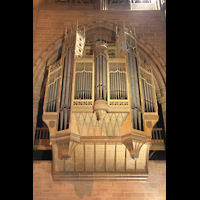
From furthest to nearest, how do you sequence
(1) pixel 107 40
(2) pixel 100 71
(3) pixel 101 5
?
1. (3) pixel 101 5
2. (1) pixel 107 40
3. (2) pixel 100 71

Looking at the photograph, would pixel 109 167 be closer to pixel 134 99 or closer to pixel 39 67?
pixel 134 99

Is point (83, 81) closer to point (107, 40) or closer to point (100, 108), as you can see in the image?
point (100, 108)

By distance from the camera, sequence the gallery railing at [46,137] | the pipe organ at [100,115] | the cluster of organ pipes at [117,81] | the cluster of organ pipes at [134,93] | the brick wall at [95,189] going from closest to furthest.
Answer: the pipe organ at [100,115], the cluster of organ pipes at [134,93], the cluster of organ pipes at [117,81], the brick wall at [95,189], the gallery railing at [46,137]

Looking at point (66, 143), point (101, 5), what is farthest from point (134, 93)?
point (101, 5)

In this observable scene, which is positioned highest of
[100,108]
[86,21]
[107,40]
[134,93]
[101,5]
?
[101,5]

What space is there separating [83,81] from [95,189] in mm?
4327

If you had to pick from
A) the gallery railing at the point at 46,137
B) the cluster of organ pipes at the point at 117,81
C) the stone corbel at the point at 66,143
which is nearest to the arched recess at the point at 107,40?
the gallery railing at the point at 46,137

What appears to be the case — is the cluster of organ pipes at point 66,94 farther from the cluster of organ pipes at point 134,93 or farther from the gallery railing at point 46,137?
the cluster of organ pipes at point 134,93

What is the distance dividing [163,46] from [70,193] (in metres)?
8.73

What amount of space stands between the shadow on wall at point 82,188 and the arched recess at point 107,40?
3391 millimetres

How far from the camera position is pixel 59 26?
1305cm

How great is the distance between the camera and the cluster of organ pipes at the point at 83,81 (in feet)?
28.9

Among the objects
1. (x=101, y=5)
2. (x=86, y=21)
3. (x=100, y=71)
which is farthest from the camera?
(x=101, y=5)

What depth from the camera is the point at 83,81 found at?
909 cm
